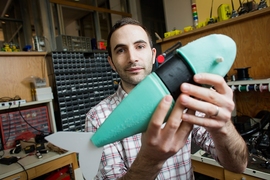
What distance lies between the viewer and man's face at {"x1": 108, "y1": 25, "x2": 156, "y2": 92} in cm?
78

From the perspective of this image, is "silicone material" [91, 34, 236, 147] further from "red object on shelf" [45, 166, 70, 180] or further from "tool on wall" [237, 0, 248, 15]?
"red object on shelf" [45, 166, 70, 180]

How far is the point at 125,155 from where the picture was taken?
0.78 metres

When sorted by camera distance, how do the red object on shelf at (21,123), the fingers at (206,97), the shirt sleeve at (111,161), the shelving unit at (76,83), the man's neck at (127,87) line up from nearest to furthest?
the fingers at (206,97)
the shirt sleeve at (111,161)
the man's neck at (127,87)
the red object on shelf at (21,123)
the shelving unit at (76,83)

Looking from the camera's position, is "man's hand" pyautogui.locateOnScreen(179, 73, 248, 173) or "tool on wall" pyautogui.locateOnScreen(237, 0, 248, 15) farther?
"tool on wall" pyautogui.locateOnScreen(237, 0, 248, 15)

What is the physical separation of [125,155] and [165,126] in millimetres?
410

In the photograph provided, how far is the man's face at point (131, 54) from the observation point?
0.78 meters

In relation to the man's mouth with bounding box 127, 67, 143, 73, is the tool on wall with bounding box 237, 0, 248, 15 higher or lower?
higher

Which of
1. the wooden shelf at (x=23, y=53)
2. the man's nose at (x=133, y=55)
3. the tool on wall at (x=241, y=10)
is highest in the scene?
the tool on wall at (x=241, y=10)

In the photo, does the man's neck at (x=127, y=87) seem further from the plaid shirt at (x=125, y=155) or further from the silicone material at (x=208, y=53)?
the silicone material at (x=208, y=53)

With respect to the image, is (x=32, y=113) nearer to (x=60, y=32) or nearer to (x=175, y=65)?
(x=60, y=32)

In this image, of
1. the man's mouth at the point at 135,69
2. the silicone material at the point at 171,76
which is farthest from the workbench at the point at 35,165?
the silicone material at the point at 171,76

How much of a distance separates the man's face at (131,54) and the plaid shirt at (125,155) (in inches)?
4.4

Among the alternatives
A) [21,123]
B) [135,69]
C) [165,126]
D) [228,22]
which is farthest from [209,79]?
[21,123]

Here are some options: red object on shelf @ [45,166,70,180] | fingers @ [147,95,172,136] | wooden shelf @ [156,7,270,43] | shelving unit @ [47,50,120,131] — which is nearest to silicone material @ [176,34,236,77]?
fingers @ [147,95,172,136]
